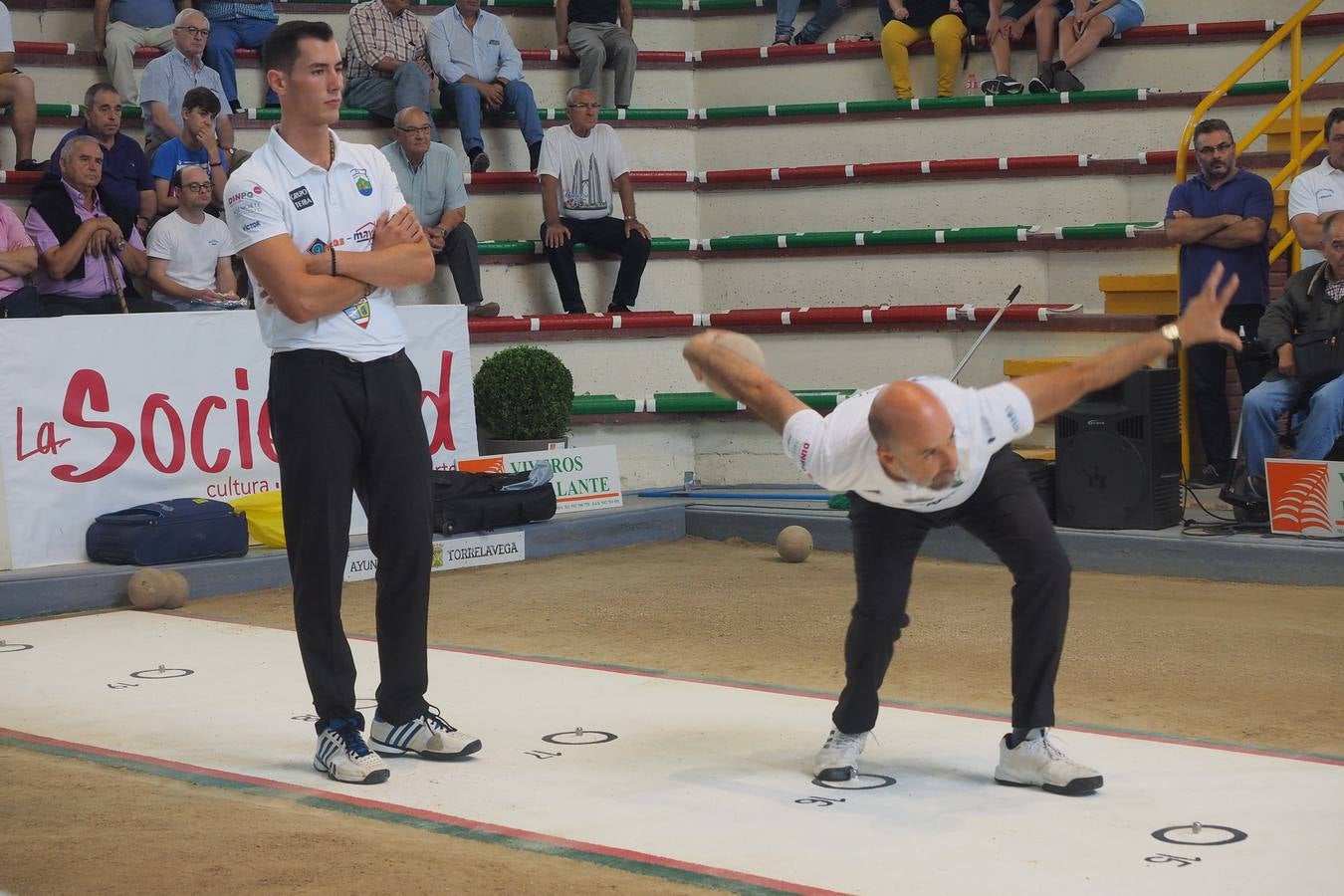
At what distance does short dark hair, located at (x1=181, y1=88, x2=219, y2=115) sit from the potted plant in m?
2.32

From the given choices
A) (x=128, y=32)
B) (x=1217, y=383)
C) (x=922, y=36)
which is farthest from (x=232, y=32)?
(x=1217, y=383)

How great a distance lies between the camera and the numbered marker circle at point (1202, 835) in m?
3.71

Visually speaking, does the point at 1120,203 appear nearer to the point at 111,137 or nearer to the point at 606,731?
the point at 111,137

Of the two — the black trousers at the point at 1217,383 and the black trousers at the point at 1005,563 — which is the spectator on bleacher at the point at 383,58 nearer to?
the black trousers at the point at 1217,383

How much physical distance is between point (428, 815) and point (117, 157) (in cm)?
687

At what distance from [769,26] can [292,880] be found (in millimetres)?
10723

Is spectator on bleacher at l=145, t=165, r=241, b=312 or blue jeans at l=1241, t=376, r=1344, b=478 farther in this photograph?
spectator on bleacher at l=145, t=165, r=241, b=312

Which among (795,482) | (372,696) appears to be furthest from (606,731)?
(795,482)

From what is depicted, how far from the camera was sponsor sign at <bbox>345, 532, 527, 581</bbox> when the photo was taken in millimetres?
8320

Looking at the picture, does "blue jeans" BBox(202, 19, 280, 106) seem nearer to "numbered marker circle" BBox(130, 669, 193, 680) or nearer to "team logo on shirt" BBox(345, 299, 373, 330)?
"numbered marker circle" BBox(130, 669, 193, 680)

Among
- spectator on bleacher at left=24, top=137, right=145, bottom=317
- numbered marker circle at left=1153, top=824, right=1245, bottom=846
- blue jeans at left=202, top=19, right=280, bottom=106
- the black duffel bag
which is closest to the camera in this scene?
numbered marker circle at left=1153, top=824, right=1245, bottom=846

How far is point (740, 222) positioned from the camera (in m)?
12.1

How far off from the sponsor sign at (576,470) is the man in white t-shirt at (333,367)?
470 cm

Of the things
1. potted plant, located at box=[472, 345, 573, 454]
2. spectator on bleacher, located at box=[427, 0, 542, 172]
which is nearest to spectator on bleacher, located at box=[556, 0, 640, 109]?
spectator on bleacher, located at box=[427, 0, 542, 172]
